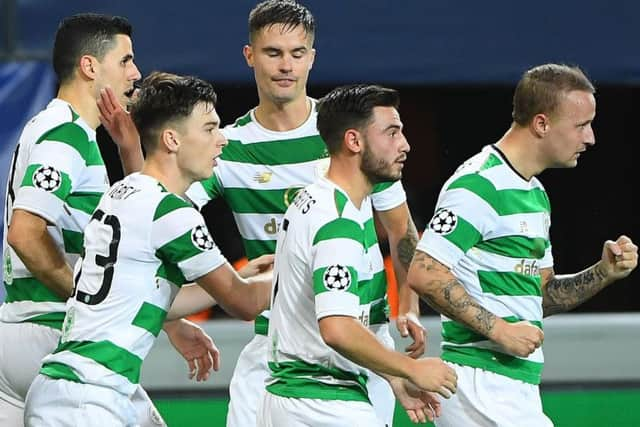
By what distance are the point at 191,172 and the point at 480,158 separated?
979 millimetres

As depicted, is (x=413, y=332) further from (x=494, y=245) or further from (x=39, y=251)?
(x=39, y=251)

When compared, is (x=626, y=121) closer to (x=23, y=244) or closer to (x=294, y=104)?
(x=294, y=104)

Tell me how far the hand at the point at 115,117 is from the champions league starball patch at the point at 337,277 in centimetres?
109

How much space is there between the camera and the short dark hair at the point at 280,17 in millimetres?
5262

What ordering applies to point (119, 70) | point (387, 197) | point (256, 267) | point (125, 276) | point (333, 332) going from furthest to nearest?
1. point (387, 197)
2. point (119, 70)
3. point (256, 267)
4. point (125, 276)
5. point (333, 332)

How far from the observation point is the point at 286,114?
5.26 m

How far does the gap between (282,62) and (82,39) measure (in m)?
0.68

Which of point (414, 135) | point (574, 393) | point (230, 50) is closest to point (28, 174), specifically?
point (230, 50)

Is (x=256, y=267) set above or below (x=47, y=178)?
below

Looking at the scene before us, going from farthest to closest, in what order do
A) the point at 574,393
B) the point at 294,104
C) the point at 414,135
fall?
the point at 414,135 < the point at 574,393 < the point at 294,104

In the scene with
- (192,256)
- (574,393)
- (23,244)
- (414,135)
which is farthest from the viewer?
(414,135)

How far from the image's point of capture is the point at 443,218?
4691mm

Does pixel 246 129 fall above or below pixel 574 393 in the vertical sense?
above

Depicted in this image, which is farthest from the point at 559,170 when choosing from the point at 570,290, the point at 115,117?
the point at 115,117
